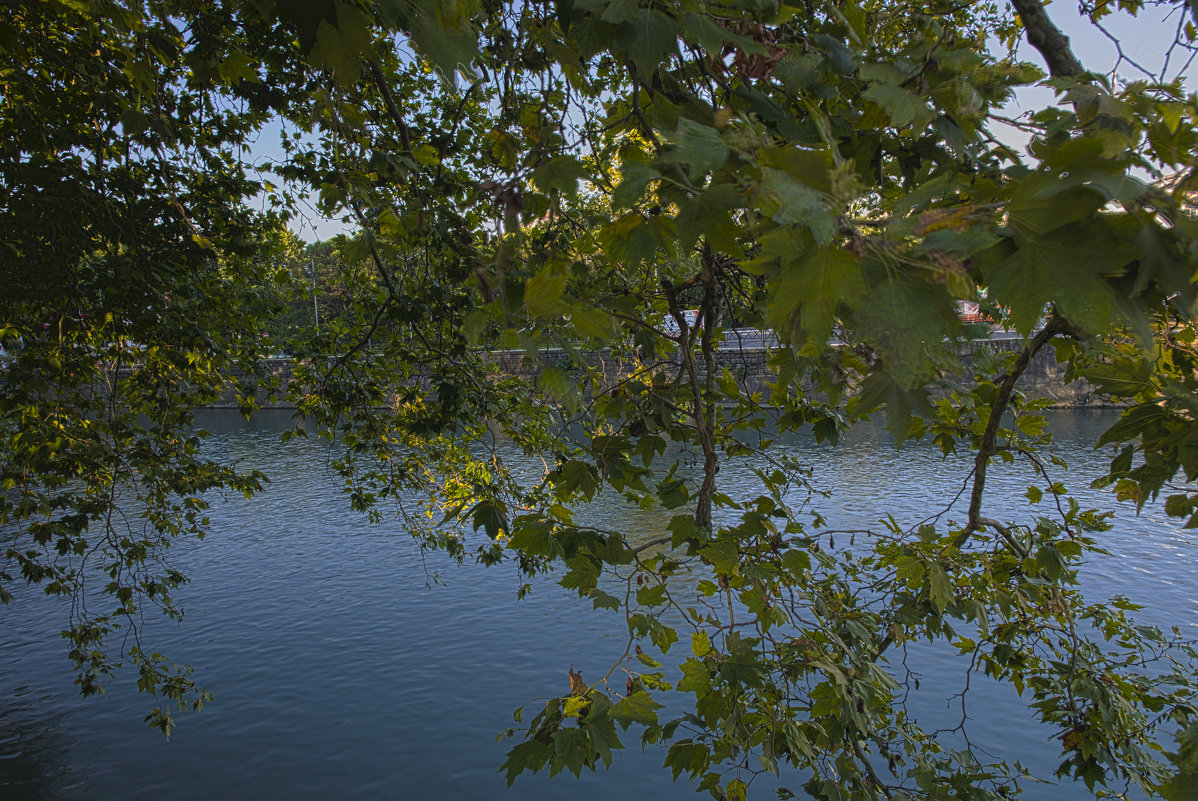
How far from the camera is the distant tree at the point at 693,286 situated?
27.9 inches

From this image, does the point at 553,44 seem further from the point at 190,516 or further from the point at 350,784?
the point at 350,784

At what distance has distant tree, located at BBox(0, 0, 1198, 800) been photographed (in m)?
0.71

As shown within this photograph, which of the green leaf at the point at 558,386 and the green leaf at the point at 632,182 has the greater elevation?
the green leaf at the point at 632,182

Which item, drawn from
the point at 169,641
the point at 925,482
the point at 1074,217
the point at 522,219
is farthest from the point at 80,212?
the point at 925,482

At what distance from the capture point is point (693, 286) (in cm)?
295

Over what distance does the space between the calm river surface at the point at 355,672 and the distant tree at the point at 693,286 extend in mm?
2232

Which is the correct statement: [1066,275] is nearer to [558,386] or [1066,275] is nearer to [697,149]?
[697,149]

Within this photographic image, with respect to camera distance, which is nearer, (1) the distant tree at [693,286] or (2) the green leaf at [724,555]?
(1) the distant tree at [693,286]

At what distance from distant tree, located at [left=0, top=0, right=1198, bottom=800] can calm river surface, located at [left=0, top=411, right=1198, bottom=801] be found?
7.32 ft

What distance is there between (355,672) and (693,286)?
619 cm

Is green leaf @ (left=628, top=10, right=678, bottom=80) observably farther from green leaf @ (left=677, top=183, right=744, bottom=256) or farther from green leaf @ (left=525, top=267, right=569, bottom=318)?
green leaf @ (left=525, top=267, right=569, bottom=318)

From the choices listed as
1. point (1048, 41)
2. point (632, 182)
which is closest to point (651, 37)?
point (632, 182)

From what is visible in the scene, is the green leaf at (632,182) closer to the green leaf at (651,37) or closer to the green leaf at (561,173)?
the green leaf at (651,37)

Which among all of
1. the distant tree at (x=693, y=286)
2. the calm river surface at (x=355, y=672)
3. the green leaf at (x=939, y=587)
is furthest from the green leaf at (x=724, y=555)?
the calm river surface at (x=355, y=672)
